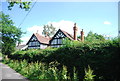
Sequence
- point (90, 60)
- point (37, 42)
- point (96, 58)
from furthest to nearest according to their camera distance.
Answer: point (37, 42), point (90, 60), point (96, 58)

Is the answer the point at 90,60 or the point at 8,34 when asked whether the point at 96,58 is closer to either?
the point at 90,60

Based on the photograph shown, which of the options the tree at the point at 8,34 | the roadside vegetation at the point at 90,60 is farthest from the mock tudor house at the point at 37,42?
the roadside vegetation at the point at 90,60

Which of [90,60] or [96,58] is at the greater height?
[96,58]

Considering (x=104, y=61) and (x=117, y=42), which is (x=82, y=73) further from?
(x=117, y=42)

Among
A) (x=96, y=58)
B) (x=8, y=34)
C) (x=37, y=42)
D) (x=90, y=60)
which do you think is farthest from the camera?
(x=37, y=42)

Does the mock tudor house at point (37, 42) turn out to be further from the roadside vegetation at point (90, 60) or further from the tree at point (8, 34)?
the roadside vegetation at point (90, 60)

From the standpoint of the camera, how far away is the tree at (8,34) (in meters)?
32.6

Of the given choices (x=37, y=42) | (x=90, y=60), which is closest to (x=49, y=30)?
(x=37, y=42)

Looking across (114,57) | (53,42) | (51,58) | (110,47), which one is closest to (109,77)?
(114,57)

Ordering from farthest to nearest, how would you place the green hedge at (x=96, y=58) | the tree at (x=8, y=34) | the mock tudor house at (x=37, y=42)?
1. the mock tudor house at (x=37, y=42)
2. the tree at (x=8, y=34)
3. the green hedge at (x=96, y=58)

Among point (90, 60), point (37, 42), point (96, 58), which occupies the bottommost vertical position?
point (90, 60)

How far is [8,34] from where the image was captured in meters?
34.4

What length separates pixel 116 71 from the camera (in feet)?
21.9

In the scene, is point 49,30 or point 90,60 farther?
point 49,30
